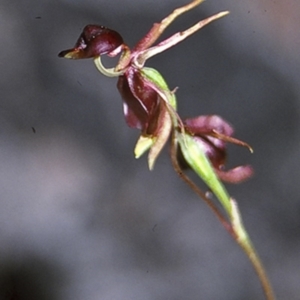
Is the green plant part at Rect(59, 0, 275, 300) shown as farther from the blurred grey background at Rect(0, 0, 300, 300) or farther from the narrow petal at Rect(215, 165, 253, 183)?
the blurred grey background at Rect(0, 0, 300, 300)

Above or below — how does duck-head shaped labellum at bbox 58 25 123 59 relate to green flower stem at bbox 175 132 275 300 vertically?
above

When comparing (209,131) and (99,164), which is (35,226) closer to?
(99,164)

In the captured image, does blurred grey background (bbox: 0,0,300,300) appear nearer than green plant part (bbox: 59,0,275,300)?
No

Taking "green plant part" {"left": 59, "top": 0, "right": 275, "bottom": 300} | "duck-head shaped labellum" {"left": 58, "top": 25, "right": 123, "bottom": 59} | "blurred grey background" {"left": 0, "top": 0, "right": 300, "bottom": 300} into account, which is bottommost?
"blurred grey background" {"left": 0, "top": 0, "right": 300, "bottom": 300}

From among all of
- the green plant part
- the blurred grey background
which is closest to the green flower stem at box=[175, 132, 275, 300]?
the green plant part

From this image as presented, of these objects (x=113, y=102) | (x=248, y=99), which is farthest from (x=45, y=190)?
(x=248, y=99)

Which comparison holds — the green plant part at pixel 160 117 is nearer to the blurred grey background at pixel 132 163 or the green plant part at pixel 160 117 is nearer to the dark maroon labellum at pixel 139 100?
the dark maroon labellum at pixel 139 100
